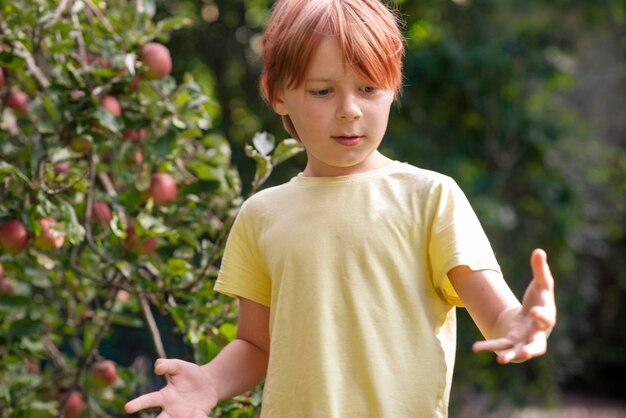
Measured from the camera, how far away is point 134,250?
1.97 metres

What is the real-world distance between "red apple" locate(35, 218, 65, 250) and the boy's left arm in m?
0.99

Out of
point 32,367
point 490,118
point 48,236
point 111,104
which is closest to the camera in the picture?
point 48,236

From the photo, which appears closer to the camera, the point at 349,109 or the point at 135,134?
the point at 349,109

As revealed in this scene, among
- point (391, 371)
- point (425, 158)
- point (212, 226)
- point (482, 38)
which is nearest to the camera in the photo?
point (391, 371)

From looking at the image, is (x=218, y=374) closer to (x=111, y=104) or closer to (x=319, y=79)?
(x=319, y=79)

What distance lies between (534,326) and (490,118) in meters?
3.76

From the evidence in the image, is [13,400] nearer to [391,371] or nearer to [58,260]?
[58,260]

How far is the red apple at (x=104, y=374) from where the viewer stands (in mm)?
2293

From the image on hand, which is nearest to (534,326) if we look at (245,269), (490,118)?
(245,269)

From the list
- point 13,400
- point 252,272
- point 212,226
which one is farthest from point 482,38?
point 252,272

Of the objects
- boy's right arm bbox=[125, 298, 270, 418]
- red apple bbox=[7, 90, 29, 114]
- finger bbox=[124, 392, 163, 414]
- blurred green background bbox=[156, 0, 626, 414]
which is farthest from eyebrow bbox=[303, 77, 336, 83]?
blurred green background bbox=[156, 0, 626, 414]

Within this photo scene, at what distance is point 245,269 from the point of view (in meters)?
1.38

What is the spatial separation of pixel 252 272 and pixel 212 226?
0.76 meters

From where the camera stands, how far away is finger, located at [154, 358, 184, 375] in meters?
1.30
